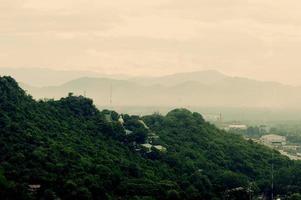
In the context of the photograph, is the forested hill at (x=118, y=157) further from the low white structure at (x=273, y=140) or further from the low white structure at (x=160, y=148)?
the low white structure at (x=273, y=140)

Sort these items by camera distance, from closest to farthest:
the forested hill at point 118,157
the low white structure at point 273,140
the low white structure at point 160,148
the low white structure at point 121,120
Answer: the forested hill at point 118,157 → the low white structure at point 160,148 → the low white structure at point 121,120 → the low white structure at point 273,140

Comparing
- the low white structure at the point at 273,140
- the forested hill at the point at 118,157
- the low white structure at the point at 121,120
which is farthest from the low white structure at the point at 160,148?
A: the low white structure at the point at 273,140

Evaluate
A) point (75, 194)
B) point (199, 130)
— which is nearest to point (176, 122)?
point (199, 130)

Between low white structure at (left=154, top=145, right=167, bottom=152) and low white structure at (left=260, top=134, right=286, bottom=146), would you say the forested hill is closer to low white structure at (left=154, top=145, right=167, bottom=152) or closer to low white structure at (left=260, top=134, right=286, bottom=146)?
low white structure at (left=154, top=145, right=167, bottom=152)

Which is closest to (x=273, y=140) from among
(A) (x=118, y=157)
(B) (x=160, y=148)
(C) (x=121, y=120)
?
(C) (x=121, y=120)

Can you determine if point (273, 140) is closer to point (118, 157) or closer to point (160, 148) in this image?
point (160, 148)

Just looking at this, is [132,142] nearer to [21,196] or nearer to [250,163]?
[250,163]
